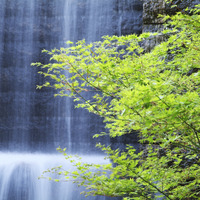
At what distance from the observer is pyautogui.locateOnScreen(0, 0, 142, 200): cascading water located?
35.1 feet

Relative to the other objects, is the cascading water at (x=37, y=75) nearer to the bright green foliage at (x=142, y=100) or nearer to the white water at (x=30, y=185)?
the white water at (x=30, y=185)

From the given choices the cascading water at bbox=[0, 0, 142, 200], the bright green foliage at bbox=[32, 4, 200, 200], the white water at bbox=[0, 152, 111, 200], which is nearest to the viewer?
the bright green foliage at bbox=[32, 4, 200, 200]

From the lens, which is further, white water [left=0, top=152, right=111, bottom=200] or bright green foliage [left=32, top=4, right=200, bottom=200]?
white water [left=0, top=152, right=111, bottom=200]

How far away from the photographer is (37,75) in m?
11.5

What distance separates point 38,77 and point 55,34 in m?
2.06

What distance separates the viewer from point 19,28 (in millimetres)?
11773

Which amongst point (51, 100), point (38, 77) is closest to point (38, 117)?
point (51, 100)

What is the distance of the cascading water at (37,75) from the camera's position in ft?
35.1

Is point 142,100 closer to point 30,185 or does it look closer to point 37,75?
point 30,185

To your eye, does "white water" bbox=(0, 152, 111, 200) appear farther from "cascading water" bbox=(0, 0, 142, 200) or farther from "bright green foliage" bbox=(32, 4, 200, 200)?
"bright green foliage" bbox=(32, 4, 200, 200)

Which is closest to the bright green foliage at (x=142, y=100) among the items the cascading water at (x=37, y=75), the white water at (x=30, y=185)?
the white water at (x=30, y=185)

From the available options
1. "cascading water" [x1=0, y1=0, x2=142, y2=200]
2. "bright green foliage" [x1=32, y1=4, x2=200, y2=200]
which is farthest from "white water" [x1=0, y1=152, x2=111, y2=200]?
"bright green foliage" [x1=32, y1=4, x2=200, y2=200]

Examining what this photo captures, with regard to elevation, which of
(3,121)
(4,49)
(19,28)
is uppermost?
(19,28)

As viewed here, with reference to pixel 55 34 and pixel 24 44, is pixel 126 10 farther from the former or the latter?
pixel 24 44
